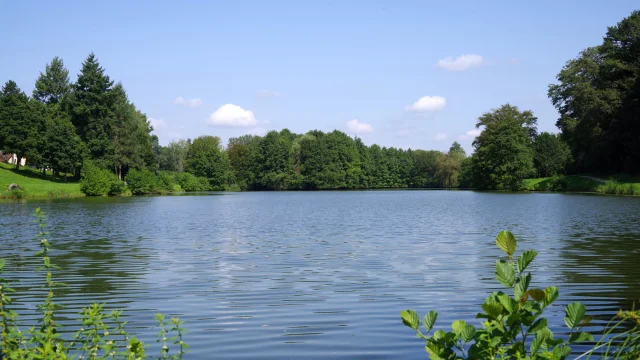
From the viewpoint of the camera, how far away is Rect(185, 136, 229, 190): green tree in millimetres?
121438

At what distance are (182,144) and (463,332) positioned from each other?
145 meters

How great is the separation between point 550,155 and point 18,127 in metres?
70.3

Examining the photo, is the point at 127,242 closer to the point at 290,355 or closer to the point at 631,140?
the point at 290,355

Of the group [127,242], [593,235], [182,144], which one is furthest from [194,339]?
[182,144]

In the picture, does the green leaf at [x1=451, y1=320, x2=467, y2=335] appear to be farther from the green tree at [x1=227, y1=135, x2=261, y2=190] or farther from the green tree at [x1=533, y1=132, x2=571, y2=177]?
the green tree at [x1=227, y1=135, x2=261, y2=190]

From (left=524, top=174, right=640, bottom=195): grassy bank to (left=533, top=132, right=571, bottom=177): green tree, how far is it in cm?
474

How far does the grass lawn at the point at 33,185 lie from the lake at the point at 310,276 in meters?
34.3

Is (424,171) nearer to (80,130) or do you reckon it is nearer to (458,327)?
(80,130)

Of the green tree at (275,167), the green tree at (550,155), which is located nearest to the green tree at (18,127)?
the green tree at (275,167)

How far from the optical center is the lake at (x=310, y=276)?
27.5 feet

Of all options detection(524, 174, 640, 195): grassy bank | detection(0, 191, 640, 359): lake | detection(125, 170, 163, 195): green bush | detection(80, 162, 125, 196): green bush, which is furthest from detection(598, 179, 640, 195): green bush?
detection(125, 170, 163, 195): green bush

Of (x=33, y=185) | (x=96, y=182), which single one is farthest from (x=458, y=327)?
(x=96, y=182)

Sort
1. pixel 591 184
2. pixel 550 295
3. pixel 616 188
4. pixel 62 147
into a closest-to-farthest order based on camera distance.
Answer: pixel 550 295
pixel 616 188
pixel 591 184
pixel 62 147

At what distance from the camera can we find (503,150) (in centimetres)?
8475
